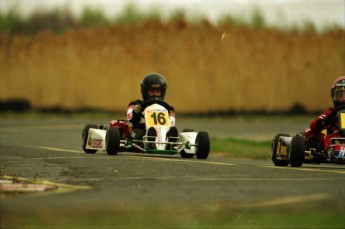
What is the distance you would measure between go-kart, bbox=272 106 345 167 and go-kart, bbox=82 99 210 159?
2.12 metres

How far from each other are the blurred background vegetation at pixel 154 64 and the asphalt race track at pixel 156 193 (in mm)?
27108

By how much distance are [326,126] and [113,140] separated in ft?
12.8

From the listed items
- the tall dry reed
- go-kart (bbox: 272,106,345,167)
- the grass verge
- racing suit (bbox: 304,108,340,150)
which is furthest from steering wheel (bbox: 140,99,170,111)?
the tall dry reed

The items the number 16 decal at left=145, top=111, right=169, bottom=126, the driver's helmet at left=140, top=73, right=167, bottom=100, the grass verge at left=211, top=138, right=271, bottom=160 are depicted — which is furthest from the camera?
the grass verge at left=211, top=138, right=271, bottom=160

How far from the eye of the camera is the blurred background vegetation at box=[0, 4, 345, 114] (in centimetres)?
4844

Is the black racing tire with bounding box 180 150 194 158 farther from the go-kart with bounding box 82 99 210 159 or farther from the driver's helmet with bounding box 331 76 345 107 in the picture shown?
the driver's helmet with bounding box 331 76 345 107

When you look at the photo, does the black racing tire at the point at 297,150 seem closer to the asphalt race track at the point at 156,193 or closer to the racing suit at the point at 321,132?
the asphalt race track at the point at 156,193

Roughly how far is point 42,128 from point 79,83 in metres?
11.3

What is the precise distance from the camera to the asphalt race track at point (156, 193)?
39.6 ft

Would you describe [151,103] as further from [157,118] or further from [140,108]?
[157,118]

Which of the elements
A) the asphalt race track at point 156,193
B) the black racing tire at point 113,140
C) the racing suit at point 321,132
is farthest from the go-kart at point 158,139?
the racing suit at point 321,132

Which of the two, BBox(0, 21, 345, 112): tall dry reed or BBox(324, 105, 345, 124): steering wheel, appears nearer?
BBox(324, 105, 345, 124): steering wheel

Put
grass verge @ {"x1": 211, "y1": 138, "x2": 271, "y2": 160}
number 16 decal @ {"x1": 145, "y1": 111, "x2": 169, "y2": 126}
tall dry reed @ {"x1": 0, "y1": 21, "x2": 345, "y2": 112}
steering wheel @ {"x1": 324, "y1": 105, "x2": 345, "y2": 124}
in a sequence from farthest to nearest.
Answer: tall dry reed @ {"x1": 0, "y1": 21, "x2": 345, "y2": 112} → grass verge @ {"x1": 211, "y1": 138, "x2": 271, "y2": 160} → number 16 decal @ {"x1": 145, "y1": 111, "x2": 169, "y2": 126} → steering wheel @ {"x1": 324, "y1": 105, "x2": 345, "y2": 124}

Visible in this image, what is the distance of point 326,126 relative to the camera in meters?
19.7
